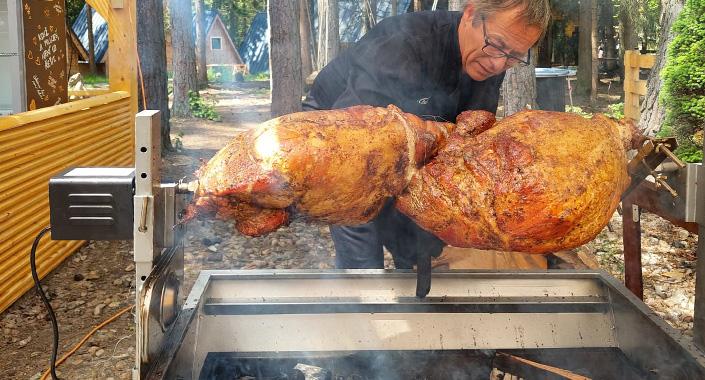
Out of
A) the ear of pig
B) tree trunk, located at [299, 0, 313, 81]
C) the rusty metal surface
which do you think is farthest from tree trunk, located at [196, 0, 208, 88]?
the ear of pig

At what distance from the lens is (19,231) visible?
434cm

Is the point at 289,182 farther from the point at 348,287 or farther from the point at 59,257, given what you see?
the point at 59,257

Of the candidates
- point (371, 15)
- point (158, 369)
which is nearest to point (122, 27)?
point (158, 369)

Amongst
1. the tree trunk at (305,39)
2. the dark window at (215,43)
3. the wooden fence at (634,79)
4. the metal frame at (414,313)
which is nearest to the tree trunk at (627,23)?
the wooden fence at (634,79)

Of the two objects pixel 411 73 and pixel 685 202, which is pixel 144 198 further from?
pixel 685 202

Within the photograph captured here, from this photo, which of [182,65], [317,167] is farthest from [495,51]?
[182,65]

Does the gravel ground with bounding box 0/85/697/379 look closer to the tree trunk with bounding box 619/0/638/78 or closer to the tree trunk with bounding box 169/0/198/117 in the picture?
the tree trunk with bounding box 169/0/198/117

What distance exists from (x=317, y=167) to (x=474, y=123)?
0.62 m

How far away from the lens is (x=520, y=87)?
7141 mm

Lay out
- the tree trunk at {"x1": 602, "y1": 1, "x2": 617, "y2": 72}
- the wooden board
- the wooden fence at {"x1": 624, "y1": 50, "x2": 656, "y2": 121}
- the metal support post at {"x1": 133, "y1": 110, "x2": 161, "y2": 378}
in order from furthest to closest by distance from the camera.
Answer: the tree trunk at {"x1": 602, "y1": 1, "x2": 617, "y2": 72}
the wooden fence at {"x1": 624, "y1": 50, "x2": 656, "y2": 121}
the wooden board
the metal support post at {"x1": 133, "y1": 110, "x2": 161, "y2": 378}

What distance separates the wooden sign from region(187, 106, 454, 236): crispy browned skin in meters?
4.44

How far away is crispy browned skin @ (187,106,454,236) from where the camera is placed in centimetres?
175

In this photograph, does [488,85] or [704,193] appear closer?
[704,193]

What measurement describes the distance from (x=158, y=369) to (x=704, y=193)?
5.46 feet
